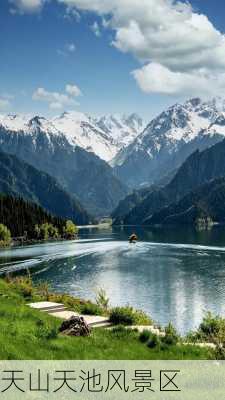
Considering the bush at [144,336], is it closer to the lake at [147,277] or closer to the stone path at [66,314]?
the stone path at [66,314]

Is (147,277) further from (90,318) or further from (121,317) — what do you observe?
(121,317)

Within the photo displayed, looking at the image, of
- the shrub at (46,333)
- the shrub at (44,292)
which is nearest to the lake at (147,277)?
the shrub at (44,292)

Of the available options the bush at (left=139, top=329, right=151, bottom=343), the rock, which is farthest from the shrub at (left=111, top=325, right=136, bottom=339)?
the rock

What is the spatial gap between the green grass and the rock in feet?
1.78

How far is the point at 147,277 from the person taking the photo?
128375 millimetres

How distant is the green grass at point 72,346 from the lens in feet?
73.7

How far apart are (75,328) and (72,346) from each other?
313 cm

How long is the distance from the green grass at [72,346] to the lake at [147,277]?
4139 centimetres

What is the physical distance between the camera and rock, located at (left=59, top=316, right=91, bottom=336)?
89.8 ft

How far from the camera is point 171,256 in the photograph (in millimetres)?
183750

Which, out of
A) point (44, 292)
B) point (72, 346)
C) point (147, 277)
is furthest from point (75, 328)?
point (147, 277)

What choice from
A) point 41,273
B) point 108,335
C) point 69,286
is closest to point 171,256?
point 41,273

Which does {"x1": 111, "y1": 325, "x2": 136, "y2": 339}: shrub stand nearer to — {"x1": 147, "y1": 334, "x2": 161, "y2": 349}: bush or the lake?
{"x1": 147, "y1": 334, "x2": 161, "y2": 349}: bush

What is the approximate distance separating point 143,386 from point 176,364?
434 centimetres
